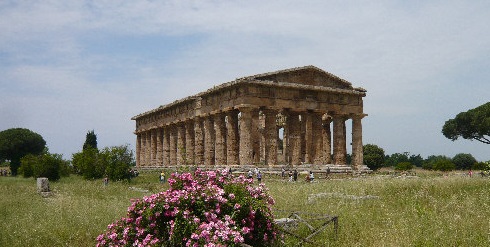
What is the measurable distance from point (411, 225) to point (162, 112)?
43391 mm

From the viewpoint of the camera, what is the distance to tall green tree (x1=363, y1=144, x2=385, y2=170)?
210 feet

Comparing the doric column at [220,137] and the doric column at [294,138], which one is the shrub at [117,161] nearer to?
the doric column at [220,137]

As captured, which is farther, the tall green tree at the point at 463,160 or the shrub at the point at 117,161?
the tall green tree at the point at 463,160

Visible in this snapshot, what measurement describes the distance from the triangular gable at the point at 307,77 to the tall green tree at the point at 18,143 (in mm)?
55759

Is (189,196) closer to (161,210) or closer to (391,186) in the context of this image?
(161,210)

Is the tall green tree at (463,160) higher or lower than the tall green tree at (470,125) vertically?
lower

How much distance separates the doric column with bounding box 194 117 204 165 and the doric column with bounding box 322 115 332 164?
10.6 meters

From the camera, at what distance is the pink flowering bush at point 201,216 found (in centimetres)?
718

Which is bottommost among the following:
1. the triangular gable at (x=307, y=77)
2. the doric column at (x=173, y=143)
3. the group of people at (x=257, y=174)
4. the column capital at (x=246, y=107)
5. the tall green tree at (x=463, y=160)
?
the tall green tree at (x=463, y=160)

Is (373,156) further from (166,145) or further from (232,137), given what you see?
(232,137)

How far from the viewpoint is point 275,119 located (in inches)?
1380

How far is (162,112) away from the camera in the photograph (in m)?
50.5

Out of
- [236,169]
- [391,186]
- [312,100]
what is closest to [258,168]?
[236,169]

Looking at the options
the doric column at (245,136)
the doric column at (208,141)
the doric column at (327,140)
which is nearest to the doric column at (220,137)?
the doric column at (208,141)
